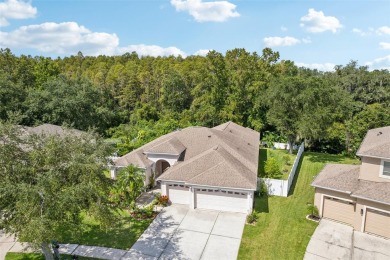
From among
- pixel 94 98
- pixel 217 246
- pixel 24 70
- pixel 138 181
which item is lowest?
pixel 217 246

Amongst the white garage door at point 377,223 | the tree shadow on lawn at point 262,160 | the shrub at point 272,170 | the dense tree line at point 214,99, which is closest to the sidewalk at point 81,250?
the dense tree line at point 214,99

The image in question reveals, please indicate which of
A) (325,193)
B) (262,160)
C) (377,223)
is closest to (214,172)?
(325,193)

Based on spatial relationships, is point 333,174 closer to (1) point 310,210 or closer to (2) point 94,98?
(1) point 310,210

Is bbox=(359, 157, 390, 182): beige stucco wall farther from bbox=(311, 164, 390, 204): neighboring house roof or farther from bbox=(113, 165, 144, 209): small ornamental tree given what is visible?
bbox=(113, 165, 144, 209): small ornamental tree

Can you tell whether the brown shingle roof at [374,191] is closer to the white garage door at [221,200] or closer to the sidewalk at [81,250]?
the white garage door at [221,200]

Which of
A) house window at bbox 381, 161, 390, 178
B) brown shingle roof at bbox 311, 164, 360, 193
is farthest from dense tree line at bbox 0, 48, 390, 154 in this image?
house window at bbox 381, 161, 390, 178

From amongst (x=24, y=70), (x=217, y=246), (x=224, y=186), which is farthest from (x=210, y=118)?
(x=24, y=70)
